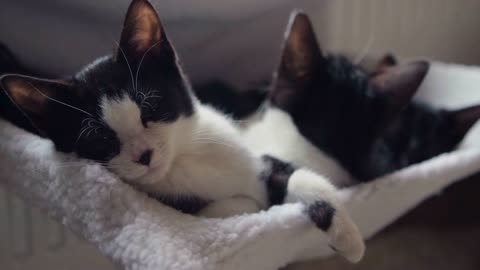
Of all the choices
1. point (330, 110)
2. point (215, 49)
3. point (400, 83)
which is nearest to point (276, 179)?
point (330, 110)

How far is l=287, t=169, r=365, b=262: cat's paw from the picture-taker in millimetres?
782

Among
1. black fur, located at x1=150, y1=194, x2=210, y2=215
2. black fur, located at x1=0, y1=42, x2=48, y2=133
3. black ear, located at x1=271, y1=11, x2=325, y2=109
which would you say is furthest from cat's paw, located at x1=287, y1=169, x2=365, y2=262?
black fur, located at x1=0, y1=42, x2=48, y2=133

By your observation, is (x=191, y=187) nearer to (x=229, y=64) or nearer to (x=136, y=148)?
(x=136, y=148)

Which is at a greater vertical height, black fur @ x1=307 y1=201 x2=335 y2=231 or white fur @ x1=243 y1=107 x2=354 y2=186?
black fur @ x1=307 y1=201 x2=335 y2=231

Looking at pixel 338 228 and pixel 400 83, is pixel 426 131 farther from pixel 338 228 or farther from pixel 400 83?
pixel 338 228

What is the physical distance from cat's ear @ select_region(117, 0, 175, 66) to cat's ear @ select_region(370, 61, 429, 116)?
0.47 meters

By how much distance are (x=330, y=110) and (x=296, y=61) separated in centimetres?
12

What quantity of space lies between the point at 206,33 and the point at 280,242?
57 centimetres

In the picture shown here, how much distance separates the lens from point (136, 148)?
74 cm

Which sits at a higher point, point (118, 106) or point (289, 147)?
point (118, 106)

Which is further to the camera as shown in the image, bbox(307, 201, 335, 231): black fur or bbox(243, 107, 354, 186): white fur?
bbox(243, 107, 354, 186): white fur

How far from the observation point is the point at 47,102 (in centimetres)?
74

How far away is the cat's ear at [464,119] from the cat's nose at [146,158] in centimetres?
75

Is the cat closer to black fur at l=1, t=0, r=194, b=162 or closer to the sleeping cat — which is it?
the sleeping cat
